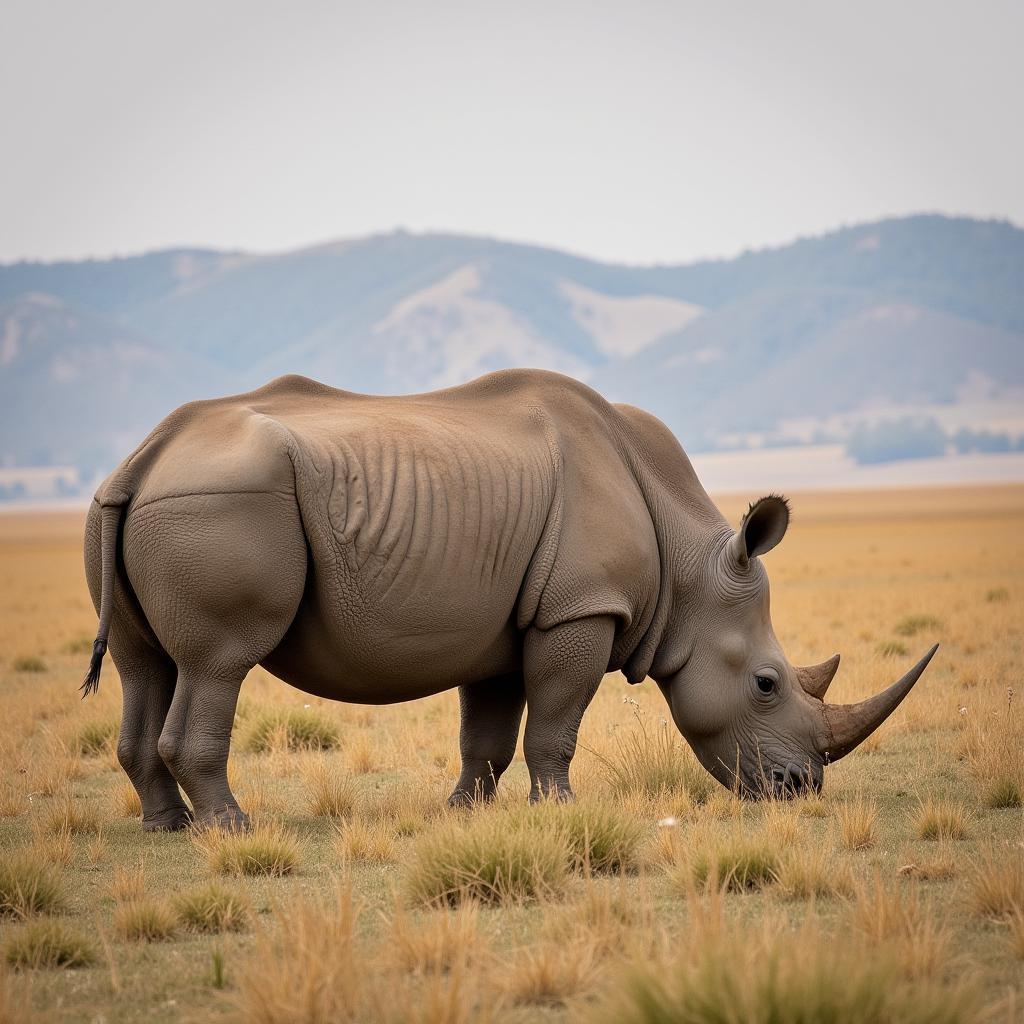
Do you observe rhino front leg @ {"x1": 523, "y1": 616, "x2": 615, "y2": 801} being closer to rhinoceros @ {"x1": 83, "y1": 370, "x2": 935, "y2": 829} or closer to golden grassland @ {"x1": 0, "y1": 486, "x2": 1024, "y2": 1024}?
rhinoceros @ {"x1": 83, "y1": 370, "x2": 935, "y2": 829}

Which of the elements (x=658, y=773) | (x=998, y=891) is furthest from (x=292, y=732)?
(x=998, y=891)

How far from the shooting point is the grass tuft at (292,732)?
10719 millimetres

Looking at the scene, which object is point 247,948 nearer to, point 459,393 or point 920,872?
point 920,872

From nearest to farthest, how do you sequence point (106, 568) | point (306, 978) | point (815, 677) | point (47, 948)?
point (306, 978), point (47, 948), point (106, 568), point (815, 677)

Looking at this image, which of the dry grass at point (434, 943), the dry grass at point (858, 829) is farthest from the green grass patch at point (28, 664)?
the dry grass at point (434, 943)

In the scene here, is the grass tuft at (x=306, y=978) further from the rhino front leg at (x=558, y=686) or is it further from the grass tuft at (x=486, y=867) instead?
the rhino front leg at (x=558, y=686)

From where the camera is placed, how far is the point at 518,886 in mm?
5770

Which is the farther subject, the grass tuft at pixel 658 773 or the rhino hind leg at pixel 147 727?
the grass tuft at pixel 658 773

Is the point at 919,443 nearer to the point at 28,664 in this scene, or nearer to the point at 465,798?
the point at 28,664

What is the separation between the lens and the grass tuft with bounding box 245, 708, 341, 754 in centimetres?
1072

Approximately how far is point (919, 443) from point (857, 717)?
186075mm

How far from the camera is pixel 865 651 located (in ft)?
50.8

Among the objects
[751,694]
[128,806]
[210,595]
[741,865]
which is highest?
[210,595]

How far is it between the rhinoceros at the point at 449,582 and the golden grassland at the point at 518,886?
427 mm
